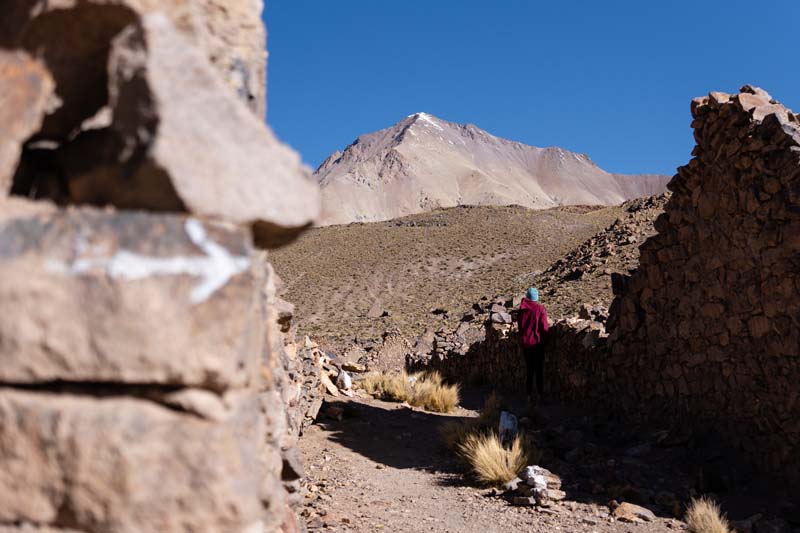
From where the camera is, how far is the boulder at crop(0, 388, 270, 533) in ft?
5.24

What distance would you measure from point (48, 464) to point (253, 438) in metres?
0.55

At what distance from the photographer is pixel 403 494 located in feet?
21.1

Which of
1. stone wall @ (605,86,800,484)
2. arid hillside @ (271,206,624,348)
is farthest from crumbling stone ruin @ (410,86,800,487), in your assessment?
arid hillside @ (271,206,624,348)

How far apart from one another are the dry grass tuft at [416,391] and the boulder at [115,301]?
9.41m

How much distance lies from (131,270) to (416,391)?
10.4 meters

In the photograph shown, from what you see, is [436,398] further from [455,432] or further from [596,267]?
[596,267]

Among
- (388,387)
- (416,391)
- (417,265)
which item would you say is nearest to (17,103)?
(416,391)

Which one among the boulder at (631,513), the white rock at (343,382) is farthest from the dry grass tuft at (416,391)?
the boulder at (631,513)

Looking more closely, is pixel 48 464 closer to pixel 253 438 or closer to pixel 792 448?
pixel 253 438

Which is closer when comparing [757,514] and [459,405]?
[757,514]

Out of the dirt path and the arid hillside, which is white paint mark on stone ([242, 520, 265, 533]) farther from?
the arid hillside

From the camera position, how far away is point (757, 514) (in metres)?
5.36

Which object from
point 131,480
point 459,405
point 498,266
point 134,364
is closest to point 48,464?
point 131,480

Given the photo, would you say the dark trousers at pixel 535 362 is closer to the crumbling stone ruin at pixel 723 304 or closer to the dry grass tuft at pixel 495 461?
the crumbling stone ruin at pixel 723 304
